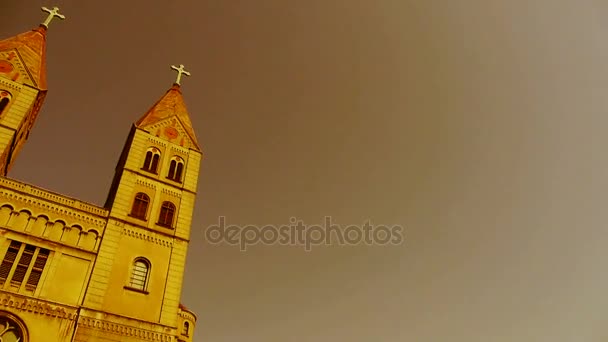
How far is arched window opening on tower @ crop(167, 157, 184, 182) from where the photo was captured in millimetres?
26203

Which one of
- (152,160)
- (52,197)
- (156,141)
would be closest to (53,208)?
(52,197)

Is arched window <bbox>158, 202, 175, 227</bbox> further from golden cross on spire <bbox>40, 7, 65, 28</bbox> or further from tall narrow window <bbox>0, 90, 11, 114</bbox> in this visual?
golden cross on spire <bbox>40, 7, 65, 28</bbox>

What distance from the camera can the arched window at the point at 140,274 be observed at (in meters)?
20.6

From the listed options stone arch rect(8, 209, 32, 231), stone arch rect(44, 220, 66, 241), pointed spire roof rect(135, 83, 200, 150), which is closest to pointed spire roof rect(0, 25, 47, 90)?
pointed spire roof rect(135, 83, 200, 150)

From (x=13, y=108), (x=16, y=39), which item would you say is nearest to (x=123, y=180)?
(x=13, y=108)

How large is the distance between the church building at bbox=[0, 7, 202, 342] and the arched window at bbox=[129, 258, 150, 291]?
49mm

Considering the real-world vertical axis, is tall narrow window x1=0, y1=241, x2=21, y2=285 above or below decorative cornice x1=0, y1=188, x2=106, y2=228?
below

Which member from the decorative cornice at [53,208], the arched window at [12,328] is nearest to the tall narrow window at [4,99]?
the decorative cornice at [53,208]

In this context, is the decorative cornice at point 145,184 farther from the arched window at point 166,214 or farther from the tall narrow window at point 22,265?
the tall narrow window at point 22,265

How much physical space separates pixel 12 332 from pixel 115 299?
406 cm

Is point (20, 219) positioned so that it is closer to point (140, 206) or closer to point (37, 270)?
point (37, 270)

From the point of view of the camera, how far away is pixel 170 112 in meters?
29.5

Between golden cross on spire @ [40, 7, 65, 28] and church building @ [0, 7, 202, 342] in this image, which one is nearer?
church building @ [0, 7, 202, 342]

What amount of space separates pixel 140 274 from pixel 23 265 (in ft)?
16.8
